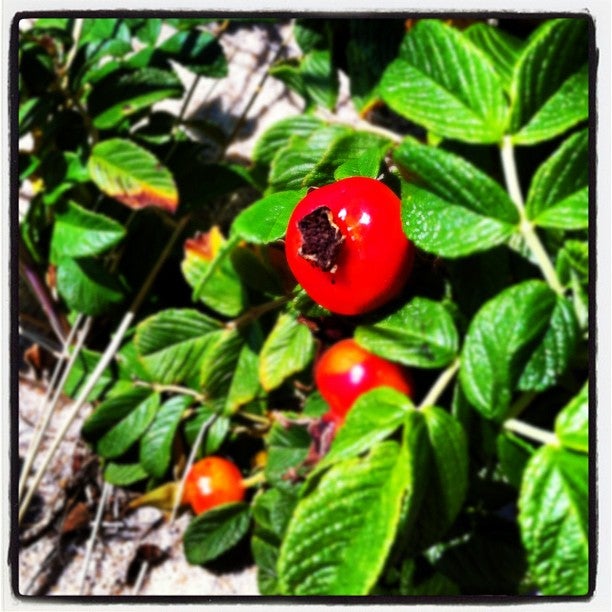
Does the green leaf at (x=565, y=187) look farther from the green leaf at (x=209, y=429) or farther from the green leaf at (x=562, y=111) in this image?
the green leaf at (x=209, y=429)

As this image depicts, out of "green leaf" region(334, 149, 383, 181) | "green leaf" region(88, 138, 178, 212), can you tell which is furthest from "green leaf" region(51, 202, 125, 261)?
→ "green leaf" region(334, 149, 383, 181)

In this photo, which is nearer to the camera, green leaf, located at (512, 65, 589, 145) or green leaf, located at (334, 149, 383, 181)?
green leaf, located at (334, 149, 383, 181)

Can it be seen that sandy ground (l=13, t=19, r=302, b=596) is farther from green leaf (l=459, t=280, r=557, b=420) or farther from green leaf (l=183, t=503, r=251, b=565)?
green leaf (l=459, t=280, r=557, b=420)

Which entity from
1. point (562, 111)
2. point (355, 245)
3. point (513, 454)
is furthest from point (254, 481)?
point (355, 245)

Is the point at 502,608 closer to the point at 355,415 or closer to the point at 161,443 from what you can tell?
the point at 355,415

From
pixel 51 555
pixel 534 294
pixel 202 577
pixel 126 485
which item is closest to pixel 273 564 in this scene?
pixel 202 577

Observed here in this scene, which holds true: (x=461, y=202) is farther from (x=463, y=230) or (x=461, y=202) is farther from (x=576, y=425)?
(x=576, y=425)
